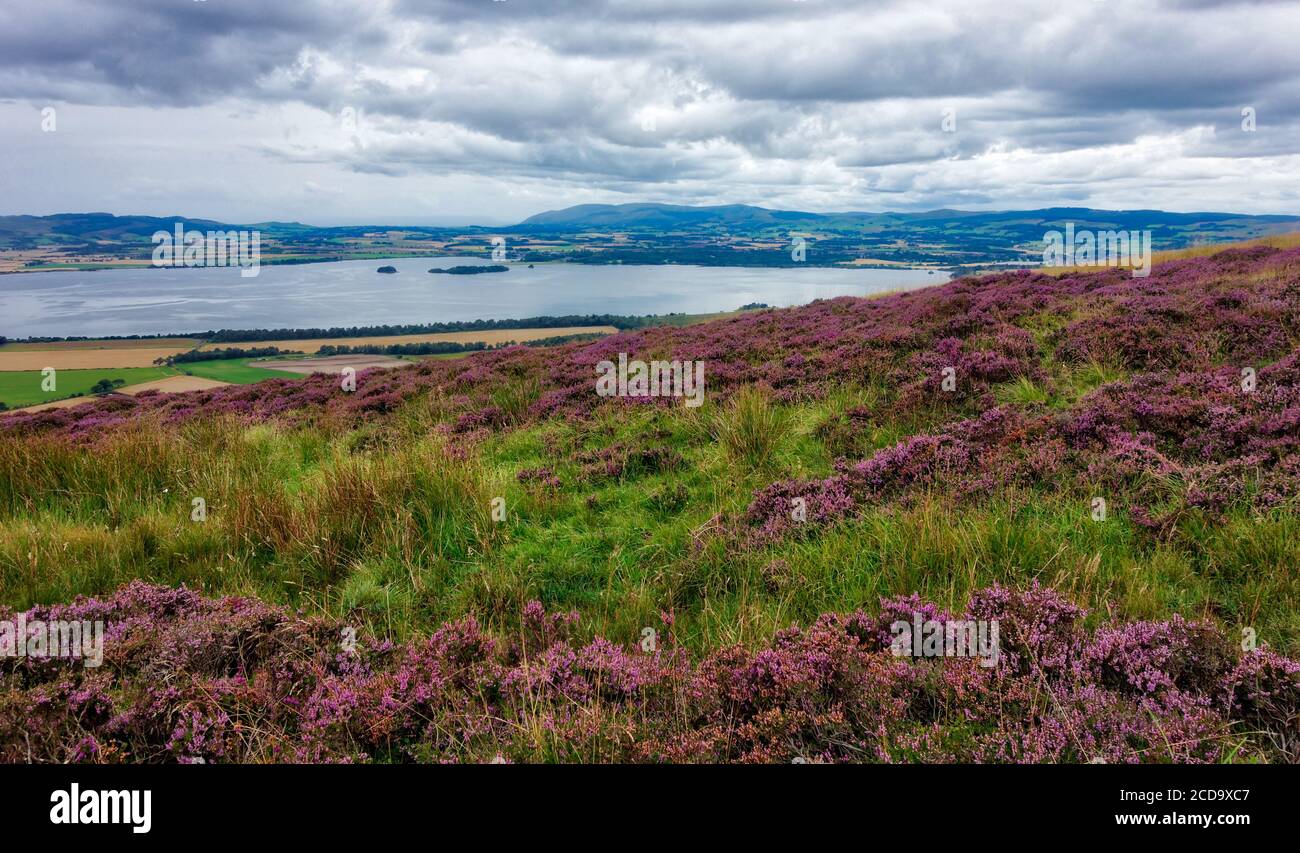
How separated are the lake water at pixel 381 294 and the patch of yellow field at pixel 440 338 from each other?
13.2 metres

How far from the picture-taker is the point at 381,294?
95875 mm

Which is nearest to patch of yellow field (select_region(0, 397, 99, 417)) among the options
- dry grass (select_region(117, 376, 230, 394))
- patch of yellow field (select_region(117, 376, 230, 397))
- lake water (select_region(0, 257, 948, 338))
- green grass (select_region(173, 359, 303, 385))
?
patch of yellow field (select_region(117, 376, 230, 397))

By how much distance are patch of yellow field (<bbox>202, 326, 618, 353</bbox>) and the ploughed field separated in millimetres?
33824

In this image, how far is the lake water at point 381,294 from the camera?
68.6m

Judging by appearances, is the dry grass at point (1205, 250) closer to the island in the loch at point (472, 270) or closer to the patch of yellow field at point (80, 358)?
the patch of yellow field at point (80, 358)

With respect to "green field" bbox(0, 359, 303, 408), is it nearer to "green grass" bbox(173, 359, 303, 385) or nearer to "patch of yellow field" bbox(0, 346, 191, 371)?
"green grass" bbox(173, 359, 303, 385)

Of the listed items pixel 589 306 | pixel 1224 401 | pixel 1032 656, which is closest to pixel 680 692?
pixel 1032 656

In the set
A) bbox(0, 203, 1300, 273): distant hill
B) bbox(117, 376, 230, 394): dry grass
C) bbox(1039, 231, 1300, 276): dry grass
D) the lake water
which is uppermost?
bbox(0, 203, 1300, 273): distant hill

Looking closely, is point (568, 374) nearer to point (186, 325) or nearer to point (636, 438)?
point (636, 438)

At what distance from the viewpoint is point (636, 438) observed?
8.59m

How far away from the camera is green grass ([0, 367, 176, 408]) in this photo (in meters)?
33.3

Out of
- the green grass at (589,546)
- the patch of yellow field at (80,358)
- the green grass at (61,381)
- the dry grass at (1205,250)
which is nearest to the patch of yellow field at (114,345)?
the patch of yellow field at (80,358)

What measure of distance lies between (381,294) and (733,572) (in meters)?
103
